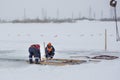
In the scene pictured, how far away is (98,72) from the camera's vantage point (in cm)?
1418

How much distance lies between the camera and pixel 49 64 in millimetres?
17016

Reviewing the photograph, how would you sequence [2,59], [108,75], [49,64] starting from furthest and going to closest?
[2,59]
[49,64]
[108,75]

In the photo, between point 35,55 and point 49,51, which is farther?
point 49,51

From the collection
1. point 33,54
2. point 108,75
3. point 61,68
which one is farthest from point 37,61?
point 108,75

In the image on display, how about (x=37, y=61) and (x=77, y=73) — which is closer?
(x=77, y=73)

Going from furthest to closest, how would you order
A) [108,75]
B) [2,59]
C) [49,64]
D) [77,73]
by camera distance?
[2,59] → [49,64] → [77,73] → [108,75]

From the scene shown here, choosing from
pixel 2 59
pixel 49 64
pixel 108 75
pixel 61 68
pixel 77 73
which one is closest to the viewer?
pixel 108 75

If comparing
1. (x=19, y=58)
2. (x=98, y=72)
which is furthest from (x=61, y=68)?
(x=19, y=58)

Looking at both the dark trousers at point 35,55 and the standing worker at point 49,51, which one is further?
the standing worker at point 49,51

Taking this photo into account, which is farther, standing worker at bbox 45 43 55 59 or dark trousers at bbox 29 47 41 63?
standing worker at bbox 45 43 55 59

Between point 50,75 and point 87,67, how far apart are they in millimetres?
2304

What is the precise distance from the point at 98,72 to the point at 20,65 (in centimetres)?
428

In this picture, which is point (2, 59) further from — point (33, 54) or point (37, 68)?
point (37, 68)

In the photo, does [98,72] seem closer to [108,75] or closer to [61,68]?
[108,75]
